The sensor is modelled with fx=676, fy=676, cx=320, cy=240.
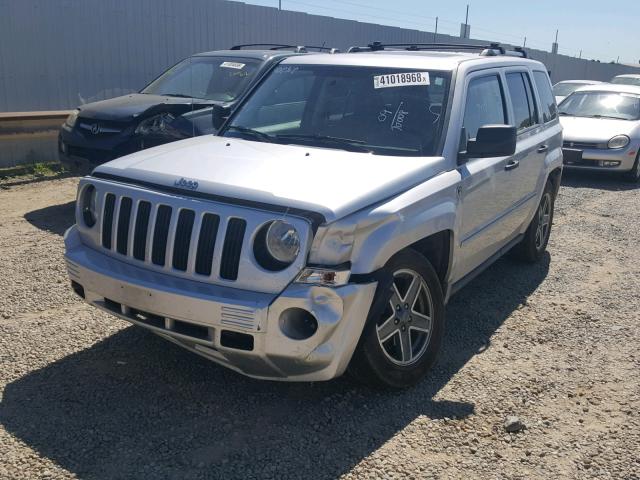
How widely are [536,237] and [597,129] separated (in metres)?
5.96

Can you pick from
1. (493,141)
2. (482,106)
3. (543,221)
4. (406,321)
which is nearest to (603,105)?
(543,221)

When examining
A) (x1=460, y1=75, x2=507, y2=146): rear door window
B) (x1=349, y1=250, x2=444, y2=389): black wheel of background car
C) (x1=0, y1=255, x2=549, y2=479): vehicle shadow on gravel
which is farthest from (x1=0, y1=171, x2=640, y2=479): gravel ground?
(x1=460, y1=75, x2=507, y2=146): rear door window

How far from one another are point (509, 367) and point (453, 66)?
2073 mm

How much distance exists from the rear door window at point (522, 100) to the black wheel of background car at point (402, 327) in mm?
2229

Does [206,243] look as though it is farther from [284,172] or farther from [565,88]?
[565,88]

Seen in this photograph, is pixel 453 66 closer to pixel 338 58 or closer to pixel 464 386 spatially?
pixel 338 58

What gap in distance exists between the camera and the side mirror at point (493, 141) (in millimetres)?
4250

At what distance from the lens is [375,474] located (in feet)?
10.5

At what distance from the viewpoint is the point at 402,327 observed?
3.90m

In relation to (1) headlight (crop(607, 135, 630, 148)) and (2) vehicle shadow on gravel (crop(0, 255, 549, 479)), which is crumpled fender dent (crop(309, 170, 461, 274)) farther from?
(1) headlight (crop(607, 135, 630, 148))

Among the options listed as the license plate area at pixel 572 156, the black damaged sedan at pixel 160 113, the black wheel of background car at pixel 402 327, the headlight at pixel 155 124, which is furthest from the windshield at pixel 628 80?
the black wheel of background car at pixel 402 327

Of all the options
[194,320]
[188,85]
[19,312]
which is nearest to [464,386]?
[194,320]

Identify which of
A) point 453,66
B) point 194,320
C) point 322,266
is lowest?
point 194,320

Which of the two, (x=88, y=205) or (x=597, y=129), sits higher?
(x=88, y=205)
